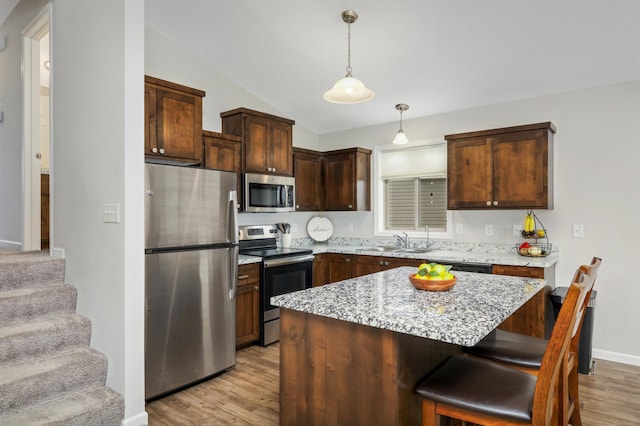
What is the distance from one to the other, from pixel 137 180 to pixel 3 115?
10.0 feet

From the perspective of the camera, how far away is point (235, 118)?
13.8ft

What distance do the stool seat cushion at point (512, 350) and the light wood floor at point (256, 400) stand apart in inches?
41.1

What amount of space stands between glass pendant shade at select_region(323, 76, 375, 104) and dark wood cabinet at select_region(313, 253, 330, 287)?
234 cm

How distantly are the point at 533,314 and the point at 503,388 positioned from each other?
6.76 ft

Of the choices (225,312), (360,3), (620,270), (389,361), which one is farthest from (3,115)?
(620,270)

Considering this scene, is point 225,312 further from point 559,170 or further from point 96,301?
point 559,170

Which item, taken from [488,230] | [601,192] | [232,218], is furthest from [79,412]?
[601,192]

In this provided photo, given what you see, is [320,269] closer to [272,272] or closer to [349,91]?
[272,272]

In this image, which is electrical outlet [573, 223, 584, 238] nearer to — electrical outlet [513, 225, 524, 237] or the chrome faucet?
electrical outlet [513, 225, 524, 237]

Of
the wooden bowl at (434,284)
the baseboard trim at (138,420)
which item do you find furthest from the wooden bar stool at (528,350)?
the baseboard trim at (138,420)

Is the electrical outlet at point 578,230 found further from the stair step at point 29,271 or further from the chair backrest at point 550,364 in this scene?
the stair step at point 29,271

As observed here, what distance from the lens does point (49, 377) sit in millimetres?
2293

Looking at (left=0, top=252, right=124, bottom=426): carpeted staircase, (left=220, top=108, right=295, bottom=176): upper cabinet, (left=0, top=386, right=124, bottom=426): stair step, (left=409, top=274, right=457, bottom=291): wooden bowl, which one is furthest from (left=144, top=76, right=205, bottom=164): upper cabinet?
(left=409, top=274, right=457, bottom=291): wooden bowl

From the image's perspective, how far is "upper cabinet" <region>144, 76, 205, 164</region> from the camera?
316 centimetres
